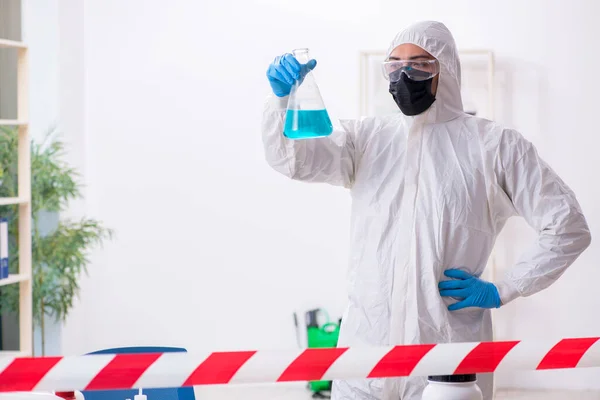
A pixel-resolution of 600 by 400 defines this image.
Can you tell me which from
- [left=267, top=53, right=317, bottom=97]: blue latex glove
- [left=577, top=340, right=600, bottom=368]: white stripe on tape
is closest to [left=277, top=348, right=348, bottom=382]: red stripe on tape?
[left=577, top=340, right=600, bottom=368]: white stripe on tape

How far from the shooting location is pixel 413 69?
2.09m

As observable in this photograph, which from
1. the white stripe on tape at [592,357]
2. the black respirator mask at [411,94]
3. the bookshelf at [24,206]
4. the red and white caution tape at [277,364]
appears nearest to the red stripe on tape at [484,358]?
the red and white caution tape at [277,364]

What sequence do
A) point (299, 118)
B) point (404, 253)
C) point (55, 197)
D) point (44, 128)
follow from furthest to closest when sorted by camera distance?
point (44, 128)
point (55, 197)
point (404, 253)
point (299, 118)

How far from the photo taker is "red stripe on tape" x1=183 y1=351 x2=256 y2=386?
53.7 inches

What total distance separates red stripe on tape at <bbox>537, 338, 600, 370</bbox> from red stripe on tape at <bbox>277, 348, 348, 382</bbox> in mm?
359

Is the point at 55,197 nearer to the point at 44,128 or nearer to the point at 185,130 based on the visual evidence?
the point at 44,128

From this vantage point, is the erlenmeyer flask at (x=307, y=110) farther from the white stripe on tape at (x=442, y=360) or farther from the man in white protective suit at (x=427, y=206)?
the white stripe on tape at (x=442, y=360)

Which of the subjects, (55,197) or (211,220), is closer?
(55,197)

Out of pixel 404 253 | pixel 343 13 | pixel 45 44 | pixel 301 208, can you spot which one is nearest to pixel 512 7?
pixel 343 13

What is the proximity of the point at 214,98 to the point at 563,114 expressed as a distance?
6.05ft

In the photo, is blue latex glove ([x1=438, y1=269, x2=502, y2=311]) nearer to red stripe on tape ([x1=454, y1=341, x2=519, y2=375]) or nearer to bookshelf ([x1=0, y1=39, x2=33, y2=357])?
red stripe on tape ([x1=454, y1=341, x2=519, y2=375])

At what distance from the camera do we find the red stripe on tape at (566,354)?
1428 mm

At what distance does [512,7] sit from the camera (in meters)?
4.43

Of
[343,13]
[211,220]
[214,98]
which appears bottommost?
[211,220]
